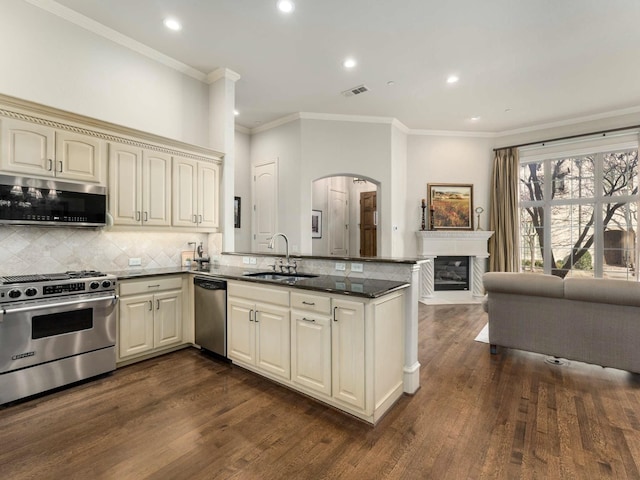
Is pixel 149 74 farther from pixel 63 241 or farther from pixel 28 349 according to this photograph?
pixel 28 349

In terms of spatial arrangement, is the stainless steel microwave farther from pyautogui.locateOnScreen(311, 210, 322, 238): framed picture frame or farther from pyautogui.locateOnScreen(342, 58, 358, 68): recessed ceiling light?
pyautogui.locateOnScreen(311, 210, 322, 238): framed picture frame

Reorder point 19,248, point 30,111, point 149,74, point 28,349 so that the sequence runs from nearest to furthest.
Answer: point 28,349 → point 30,111 → point 19,248 → point 149,74

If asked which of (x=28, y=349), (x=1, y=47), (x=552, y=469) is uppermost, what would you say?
(x=1, y=47)

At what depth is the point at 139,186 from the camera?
136 inches

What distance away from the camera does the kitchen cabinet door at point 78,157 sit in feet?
9.50

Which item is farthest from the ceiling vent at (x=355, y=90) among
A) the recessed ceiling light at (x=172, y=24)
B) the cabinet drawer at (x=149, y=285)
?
the cabinet drawer at (x=149, y=285)

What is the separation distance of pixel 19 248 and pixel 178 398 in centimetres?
205

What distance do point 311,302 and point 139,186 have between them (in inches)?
94.9

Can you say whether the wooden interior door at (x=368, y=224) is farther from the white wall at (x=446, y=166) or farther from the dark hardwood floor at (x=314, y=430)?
the dark hardwood floor at (x=314, y=430)

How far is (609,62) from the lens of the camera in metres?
3.97

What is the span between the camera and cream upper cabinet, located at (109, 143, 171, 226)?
3268 millimetres

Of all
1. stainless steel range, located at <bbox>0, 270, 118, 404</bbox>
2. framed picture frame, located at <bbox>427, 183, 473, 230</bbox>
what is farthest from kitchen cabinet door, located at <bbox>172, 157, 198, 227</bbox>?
framed picture frame, located at <bbox>427, 183, 473, 230</bbox>

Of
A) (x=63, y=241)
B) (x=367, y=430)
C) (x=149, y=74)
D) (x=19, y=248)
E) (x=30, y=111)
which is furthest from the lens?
(x=149, y=74)

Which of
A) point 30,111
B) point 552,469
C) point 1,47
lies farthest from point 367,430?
point 1,47
